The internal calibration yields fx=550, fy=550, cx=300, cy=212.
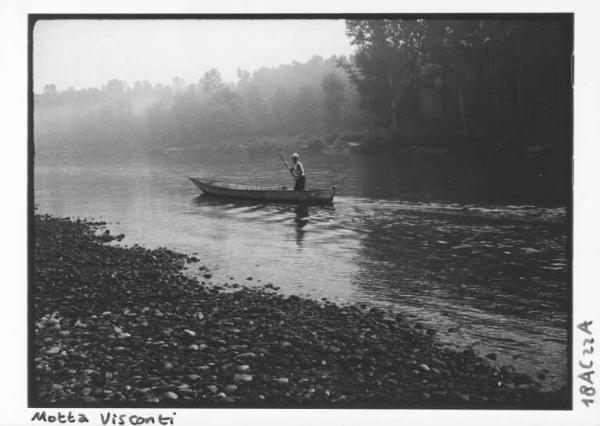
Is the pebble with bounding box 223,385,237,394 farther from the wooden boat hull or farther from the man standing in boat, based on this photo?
the wooden boat hull

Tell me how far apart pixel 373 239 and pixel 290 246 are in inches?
89.8

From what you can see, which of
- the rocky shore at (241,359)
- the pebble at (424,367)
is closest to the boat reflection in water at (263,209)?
the rocky shore at (241,359)

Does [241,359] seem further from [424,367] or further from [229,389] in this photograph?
[424,367]

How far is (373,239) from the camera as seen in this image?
47.3ft

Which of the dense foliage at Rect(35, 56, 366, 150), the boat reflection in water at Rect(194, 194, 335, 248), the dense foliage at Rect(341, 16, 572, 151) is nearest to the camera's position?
the dense foliage at Rect(341, 16, 572, 151)

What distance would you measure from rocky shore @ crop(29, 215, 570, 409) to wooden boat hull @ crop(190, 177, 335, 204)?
11.1 metres

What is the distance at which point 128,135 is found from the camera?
11.1 metres

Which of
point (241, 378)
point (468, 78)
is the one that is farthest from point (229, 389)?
point (468, 78)

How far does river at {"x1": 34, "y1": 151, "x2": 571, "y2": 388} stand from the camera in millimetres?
8547

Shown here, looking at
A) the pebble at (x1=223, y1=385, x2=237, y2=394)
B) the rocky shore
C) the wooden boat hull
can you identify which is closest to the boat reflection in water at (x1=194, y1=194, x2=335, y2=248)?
the wooden boat hull

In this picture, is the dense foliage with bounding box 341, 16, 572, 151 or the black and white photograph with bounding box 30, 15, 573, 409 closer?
the black and white photograph with bounding box 30, 15, 573, 409

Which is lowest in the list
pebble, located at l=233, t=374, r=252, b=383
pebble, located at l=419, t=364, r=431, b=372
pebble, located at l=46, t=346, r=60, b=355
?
pebble, located at l=233, t=374, r=252, b=383
